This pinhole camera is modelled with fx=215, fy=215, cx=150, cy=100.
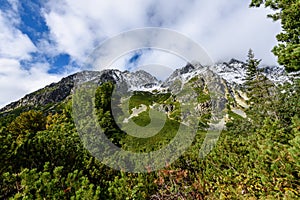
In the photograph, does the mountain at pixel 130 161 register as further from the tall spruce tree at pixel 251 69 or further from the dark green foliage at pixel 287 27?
the tall spruce tree at pixel 251 69

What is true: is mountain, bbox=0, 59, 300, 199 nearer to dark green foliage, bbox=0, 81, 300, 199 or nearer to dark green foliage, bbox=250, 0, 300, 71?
dark green foliage, bbox=0, 81, 300, 199

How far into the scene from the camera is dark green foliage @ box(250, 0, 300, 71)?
9152mm

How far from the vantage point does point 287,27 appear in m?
11.0

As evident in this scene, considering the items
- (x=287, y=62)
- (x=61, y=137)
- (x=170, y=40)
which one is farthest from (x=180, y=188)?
(x=170, y=40)

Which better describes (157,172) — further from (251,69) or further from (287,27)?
(251,69)

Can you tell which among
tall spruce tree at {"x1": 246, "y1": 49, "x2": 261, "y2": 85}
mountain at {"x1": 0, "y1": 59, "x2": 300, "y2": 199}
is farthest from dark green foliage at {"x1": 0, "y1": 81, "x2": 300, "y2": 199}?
tall spruce tree at {"x1": 246, "y1": 49, "x2": 261, "y2": 85}

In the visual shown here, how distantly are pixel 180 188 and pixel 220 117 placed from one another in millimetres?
124112

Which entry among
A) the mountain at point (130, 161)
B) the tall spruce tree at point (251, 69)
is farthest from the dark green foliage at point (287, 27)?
the tall spruce tree at point (251, 69)

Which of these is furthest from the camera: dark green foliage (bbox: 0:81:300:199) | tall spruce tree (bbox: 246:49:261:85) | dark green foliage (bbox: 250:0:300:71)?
tall spruce tree (bbox: 246:49:261:85)

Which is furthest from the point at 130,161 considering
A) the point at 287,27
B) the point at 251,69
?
the point at 251,69

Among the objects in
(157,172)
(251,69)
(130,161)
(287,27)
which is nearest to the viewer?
(157,172)

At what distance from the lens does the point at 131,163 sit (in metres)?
8.72

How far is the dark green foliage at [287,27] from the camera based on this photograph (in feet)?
30.0

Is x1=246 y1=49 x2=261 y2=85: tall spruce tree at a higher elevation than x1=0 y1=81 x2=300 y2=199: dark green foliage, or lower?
higher
